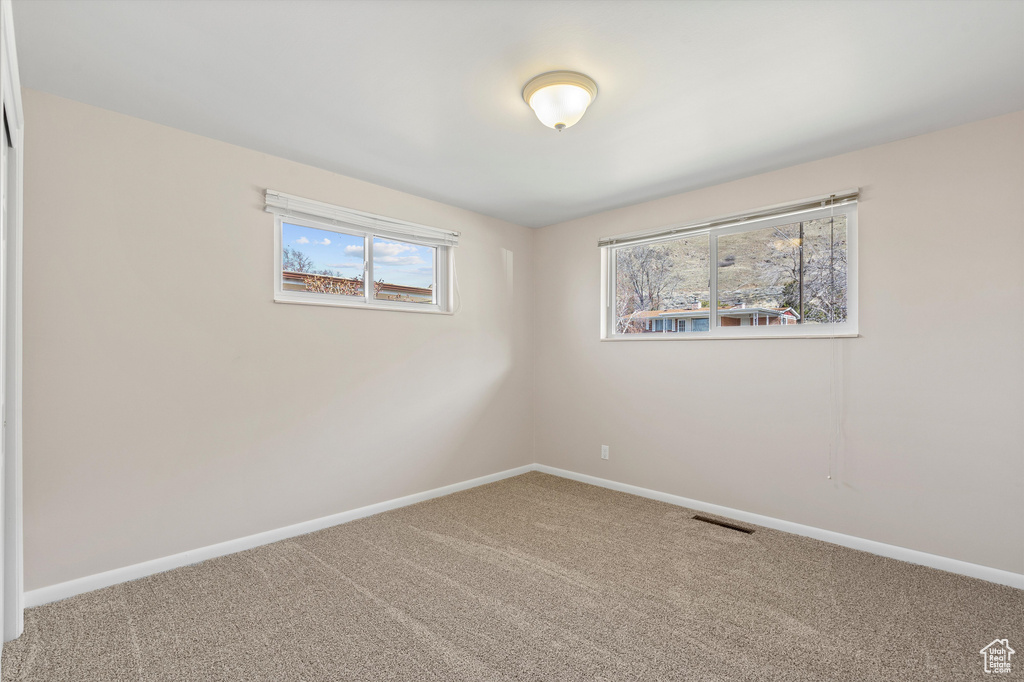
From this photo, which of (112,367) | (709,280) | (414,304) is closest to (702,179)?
(709,280)

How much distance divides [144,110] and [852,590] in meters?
4.11

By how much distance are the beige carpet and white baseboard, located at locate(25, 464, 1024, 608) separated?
71mm

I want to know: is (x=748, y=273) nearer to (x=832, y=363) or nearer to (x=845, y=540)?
(x=832, y=363)

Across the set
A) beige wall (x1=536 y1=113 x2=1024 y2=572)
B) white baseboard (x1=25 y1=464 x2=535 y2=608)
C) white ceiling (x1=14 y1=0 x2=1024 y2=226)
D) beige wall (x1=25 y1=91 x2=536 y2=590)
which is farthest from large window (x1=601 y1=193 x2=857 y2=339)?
white baseboard (x1=25 y1=464 x2=535 y2=608)

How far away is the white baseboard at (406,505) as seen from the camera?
8.14 feet

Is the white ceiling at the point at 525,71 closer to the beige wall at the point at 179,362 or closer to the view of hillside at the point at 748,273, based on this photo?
the beige wall at the point at 179,362

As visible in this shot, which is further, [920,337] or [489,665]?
[920,337]

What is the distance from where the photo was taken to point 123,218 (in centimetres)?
258

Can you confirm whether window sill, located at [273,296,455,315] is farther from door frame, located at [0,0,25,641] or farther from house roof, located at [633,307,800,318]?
house roof, located at [633,307,800,318]

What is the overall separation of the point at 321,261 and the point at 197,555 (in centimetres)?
186

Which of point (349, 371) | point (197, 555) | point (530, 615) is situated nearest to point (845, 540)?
point (530, 615)

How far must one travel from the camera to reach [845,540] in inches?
120

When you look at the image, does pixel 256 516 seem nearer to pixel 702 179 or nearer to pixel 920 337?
pixel 702 179

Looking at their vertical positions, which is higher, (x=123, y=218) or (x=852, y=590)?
(x=123, y=218)
